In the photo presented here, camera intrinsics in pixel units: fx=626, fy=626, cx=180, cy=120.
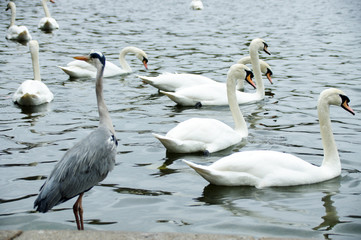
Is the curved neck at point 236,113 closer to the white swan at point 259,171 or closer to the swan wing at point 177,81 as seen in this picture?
the white swan at point 259,171

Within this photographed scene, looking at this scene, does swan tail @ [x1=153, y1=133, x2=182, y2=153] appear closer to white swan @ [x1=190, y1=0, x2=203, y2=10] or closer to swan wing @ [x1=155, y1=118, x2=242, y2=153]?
swan wing @ [x1=155, y1=118, x2=242, y2=153]

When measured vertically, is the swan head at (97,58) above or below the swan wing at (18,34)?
above

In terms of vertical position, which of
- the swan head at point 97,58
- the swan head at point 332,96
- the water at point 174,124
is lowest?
the water at point 174,124

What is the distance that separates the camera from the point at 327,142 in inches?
287

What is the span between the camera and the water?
5961 millimetres

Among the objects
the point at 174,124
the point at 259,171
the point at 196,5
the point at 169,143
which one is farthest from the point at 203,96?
the point at 196,5

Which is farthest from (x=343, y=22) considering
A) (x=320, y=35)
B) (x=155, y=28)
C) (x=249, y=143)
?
(x=249, y=143)

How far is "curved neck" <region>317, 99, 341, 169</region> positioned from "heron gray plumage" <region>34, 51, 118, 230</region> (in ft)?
9.47

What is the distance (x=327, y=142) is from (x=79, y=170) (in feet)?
11.0

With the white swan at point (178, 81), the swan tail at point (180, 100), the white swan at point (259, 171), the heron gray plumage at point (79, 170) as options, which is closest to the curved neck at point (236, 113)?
the swan tail at point (180, 100)

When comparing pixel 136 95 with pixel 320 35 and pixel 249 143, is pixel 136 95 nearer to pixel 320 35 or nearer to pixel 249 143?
pixel 249 143

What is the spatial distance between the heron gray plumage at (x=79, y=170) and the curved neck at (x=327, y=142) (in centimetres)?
289

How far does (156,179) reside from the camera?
7.12 meters

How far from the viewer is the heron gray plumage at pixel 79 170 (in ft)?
16.0
